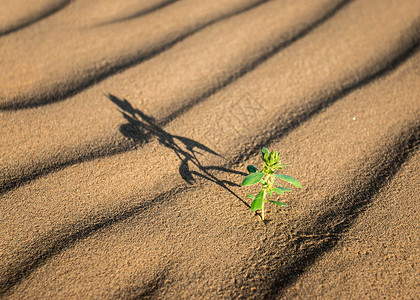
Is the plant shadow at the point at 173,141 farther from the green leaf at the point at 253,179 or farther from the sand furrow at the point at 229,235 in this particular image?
the green leaf at the point at 253,179

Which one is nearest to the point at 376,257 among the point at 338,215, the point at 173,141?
the point at 338,215

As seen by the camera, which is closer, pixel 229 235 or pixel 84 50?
pixel 229 235

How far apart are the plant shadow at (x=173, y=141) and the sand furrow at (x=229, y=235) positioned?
37mm

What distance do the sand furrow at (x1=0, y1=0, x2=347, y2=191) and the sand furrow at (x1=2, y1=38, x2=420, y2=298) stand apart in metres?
0.24

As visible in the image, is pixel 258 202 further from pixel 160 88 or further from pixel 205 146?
pixel 160 88

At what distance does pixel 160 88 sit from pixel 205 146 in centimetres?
42

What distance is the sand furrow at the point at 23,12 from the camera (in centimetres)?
193

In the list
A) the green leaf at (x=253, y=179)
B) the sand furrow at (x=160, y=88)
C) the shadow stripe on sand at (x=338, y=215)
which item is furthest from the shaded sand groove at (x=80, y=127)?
the green leaf at (x=253, y=179)

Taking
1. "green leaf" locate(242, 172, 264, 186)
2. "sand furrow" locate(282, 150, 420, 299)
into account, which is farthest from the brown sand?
"green leaf" locate(242, 172, 264, 186)

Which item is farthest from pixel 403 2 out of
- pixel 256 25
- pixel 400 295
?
pixel 400 295

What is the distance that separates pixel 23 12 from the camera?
6.59 ft

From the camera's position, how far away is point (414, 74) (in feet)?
5.44

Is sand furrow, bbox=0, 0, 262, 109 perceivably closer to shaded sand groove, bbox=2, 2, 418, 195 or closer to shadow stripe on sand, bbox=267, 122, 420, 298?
shaded sand groove, bbox=2, 2, 418, 195

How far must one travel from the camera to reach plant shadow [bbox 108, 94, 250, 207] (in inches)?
49.4
